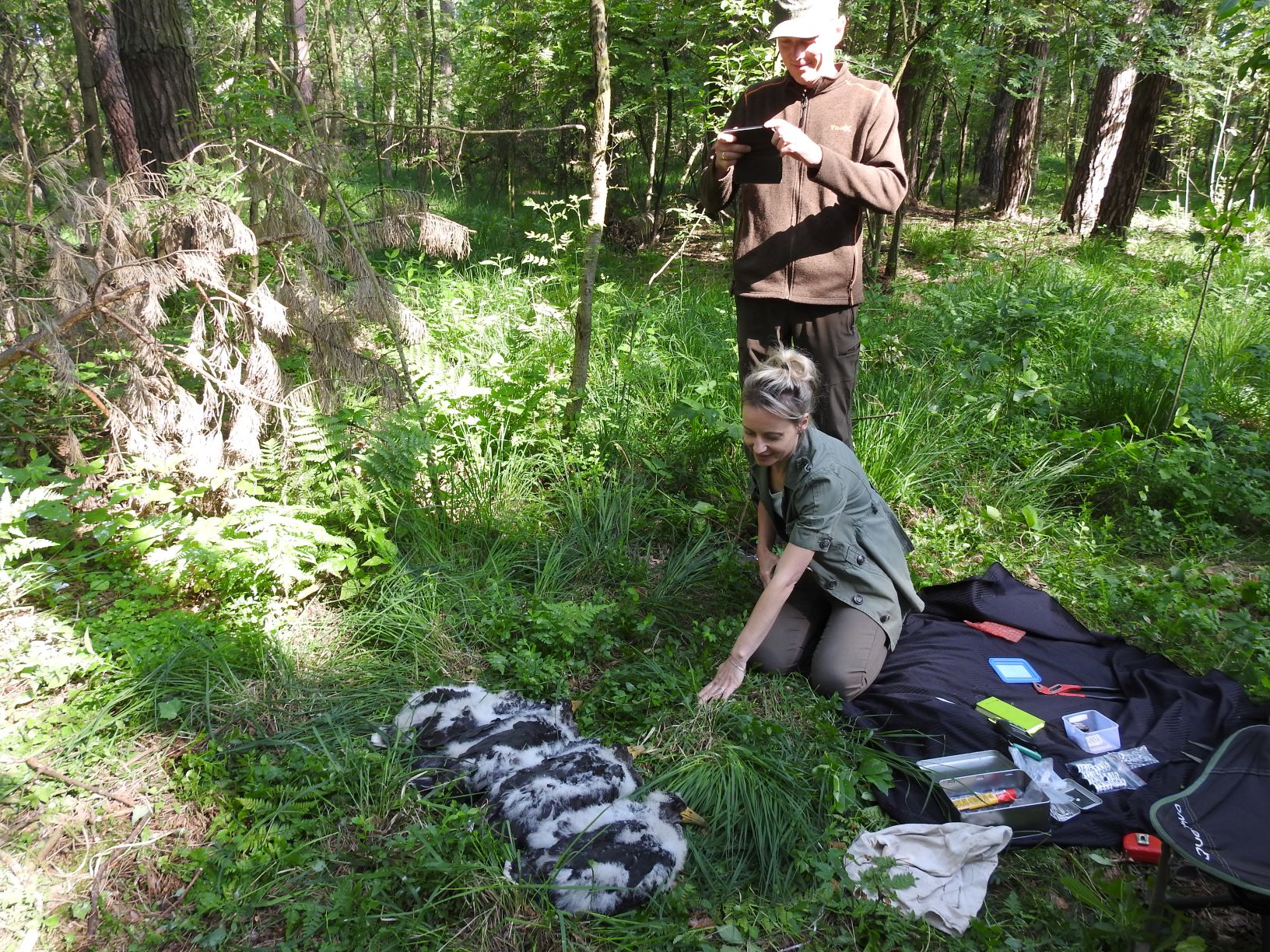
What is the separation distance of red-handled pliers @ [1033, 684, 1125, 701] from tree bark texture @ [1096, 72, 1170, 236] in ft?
22.7

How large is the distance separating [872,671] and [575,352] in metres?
2.04

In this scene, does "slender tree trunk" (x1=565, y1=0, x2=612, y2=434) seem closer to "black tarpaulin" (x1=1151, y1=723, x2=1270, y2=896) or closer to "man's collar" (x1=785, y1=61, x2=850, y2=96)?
"man's collar" (x1=785, y1=61, x2=850, y2=96)

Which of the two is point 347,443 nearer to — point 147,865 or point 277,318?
point 277,318

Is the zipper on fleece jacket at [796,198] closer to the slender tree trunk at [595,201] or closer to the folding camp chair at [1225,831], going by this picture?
the slender tree trunk at [595,201]

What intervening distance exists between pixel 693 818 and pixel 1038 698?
1.31 metres

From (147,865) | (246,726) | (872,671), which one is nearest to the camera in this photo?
(147,865)

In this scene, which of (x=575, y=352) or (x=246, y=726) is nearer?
(x=246, y=726)

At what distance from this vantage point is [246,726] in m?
2.25

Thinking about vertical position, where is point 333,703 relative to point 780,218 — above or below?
below

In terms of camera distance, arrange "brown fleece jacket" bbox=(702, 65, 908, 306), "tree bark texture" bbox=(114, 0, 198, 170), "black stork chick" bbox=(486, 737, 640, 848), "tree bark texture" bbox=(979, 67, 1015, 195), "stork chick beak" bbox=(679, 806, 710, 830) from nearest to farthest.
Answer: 1. "black stork chick" bbox=(486, 737, 640, 848)
2. "stork chick beak" bbox=(679, 806, 710, 830)
3. "brown fleece jacket" bbox=(702, 65, 908, 306)
4. "tree bark texture" bbox=(114, 0, 198, 170)
5. "tree bark texture" bbox=(979, 67, 1015, 195)

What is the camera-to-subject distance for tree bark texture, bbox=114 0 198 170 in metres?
4.43

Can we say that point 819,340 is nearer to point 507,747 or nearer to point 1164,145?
point 507,747

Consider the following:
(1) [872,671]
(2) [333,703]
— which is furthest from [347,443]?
(1) [872,671]

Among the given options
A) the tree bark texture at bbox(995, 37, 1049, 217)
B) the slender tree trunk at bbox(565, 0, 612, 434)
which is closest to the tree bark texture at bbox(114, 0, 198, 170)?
the slender tree trunk at bbox(565, 0, 612, 434)
